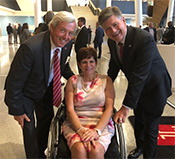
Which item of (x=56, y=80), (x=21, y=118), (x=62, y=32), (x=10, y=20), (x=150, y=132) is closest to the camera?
(x=62, y=32)

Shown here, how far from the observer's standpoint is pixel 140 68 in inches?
54.1

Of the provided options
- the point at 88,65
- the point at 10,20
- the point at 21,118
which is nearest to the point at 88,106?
the point at 88,65

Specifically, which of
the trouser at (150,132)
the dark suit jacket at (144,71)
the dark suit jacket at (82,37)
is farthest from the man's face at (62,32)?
the dark suit jacket at (82,37)

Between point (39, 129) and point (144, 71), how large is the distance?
1.16m

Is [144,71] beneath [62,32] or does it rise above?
beneath

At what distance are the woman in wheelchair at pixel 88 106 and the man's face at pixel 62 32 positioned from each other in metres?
0.34

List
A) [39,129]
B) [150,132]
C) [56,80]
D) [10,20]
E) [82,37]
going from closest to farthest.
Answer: [56,80], [150,132], [39,129], [82,37], [10,20]

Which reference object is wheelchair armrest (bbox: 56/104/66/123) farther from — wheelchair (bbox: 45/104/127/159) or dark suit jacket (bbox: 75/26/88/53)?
dark suit jacket (bbox: 75/26/88/53)

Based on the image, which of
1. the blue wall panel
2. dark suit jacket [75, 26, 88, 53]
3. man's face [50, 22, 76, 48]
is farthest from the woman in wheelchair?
the blue wall panel

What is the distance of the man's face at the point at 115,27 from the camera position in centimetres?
131

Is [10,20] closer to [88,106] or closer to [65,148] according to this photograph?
[88,106]

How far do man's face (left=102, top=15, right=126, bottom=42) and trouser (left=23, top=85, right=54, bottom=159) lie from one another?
80 centimetres

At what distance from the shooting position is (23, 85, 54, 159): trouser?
5.00 feet

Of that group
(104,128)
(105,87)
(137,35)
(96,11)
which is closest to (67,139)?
(104,128)
